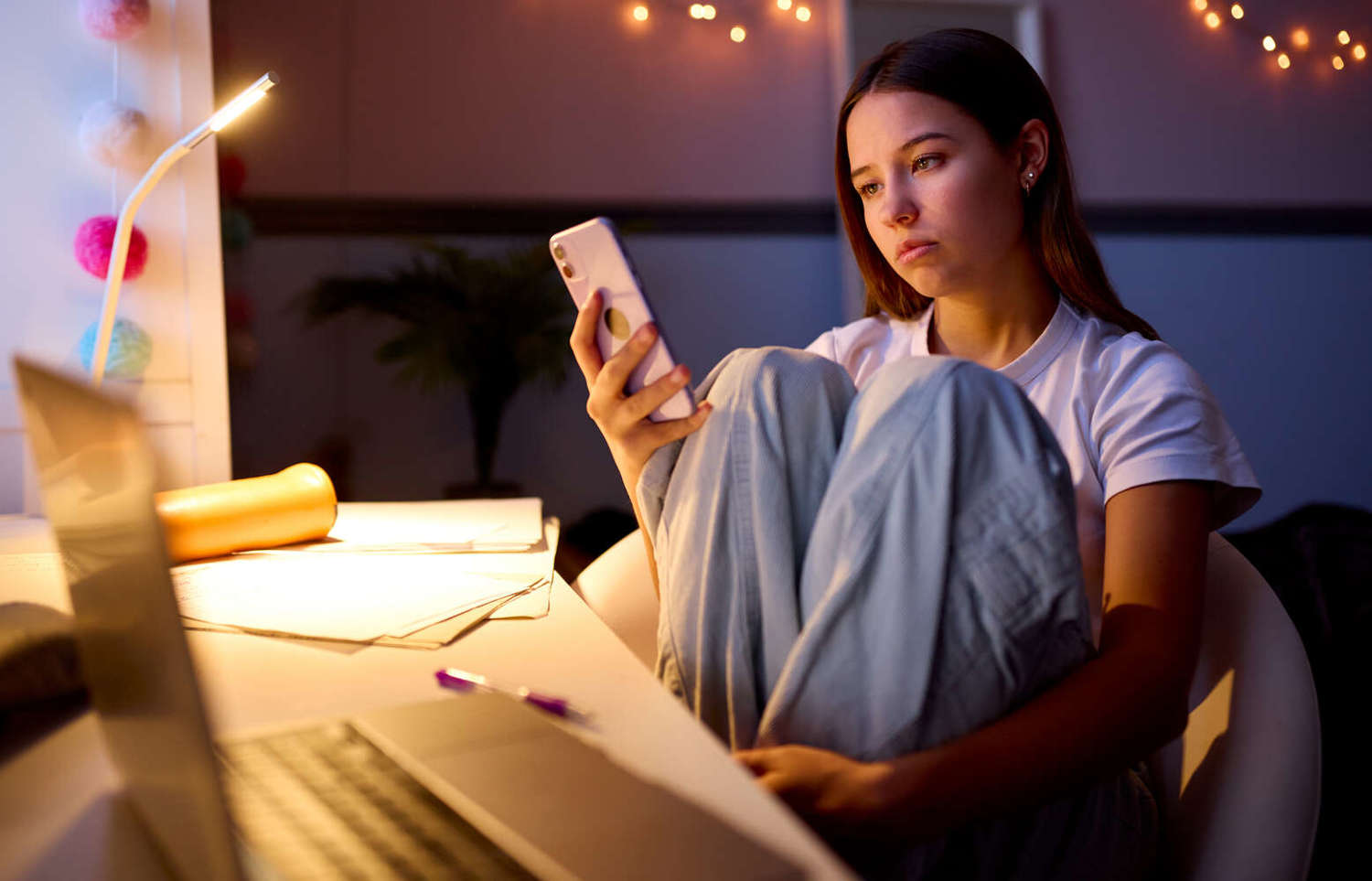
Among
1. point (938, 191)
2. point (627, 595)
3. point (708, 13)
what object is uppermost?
point (708, 13)

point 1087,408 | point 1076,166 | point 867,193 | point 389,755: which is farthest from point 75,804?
point 1076,166

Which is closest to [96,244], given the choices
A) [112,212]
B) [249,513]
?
[112,212]

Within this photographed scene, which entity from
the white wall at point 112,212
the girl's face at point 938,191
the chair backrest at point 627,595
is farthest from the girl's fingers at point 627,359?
the white wall at point 112,212

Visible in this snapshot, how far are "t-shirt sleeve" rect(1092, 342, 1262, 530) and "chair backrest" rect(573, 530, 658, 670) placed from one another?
0.50m

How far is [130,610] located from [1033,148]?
3.47 feet

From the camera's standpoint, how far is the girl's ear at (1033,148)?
1145 mm

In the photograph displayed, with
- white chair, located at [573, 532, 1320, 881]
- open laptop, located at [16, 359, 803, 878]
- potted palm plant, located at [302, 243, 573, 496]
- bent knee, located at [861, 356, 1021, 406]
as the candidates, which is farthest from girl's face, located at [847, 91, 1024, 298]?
potted palm plant, located at [302, 243, 573, 496]

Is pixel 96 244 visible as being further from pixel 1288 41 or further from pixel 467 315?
pixel 1288 41

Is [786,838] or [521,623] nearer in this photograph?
[786,838]

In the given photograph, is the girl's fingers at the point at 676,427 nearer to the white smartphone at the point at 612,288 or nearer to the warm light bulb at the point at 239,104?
the white smartphone at the point at 612,288

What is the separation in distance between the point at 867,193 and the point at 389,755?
911 millimetres

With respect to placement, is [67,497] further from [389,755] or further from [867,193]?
[867,193]

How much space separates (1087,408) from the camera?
0.99 m

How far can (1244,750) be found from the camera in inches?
29.7
